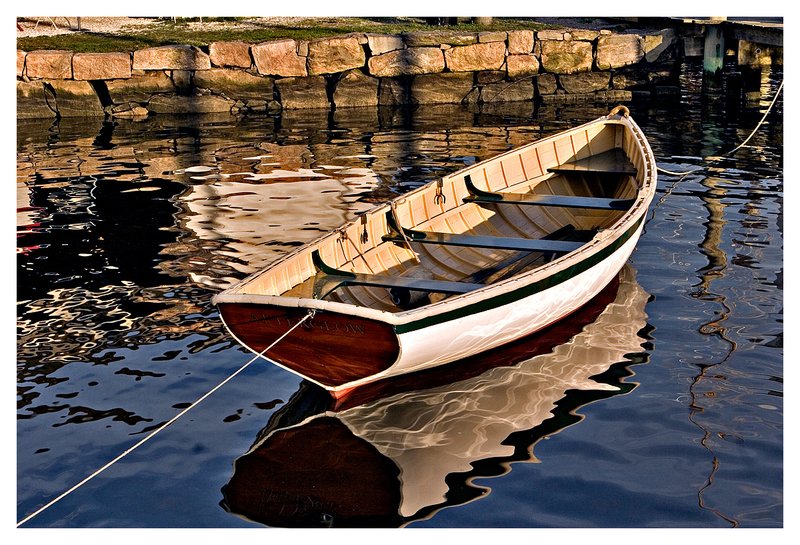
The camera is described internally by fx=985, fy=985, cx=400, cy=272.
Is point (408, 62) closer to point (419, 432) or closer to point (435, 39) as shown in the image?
point (435, 39)

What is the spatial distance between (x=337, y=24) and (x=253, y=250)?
11451mm

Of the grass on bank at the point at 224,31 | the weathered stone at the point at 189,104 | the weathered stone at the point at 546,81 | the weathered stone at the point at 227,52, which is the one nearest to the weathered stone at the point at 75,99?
the grass on bank at the point at 224,31

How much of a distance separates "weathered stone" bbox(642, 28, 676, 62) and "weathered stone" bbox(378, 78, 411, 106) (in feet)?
16.2

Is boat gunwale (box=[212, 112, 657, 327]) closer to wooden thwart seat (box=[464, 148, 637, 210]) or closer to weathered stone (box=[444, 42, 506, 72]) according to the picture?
wooden thwart seat (box=[464, 148, 637, 210])

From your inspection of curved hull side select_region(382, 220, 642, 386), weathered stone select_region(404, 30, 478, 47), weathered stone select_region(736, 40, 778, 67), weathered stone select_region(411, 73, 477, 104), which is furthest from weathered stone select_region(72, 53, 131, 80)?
curved hull side select_region(382, 220, 642, 386)

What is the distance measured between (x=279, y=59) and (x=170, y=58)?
2.05m

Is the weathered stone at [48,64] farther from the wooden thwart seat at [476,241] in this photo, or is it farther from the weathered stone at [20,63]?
the wooden thwart seat at [476,241]

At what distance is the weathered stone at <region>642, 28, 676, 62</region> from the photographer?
65.7 feet

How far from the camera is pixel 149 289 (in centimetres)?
910

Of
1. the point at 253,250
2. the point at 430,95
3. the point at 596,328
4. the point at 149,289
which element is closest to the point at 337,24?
the point at 430,95

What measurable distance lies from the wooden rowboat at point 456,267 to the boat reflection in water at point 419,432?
0.23 m

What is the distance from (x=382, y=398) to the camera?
6828mm

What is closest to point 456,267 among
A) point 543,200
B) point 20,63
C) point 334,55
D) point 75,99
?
point 543,200

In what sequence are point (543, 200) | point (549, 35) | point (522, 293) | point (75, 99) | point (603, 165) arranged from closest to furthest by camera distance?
point (522, 293) → point (543, 200) → point (603, 165) → point (75, 99) → point (549, 35)
